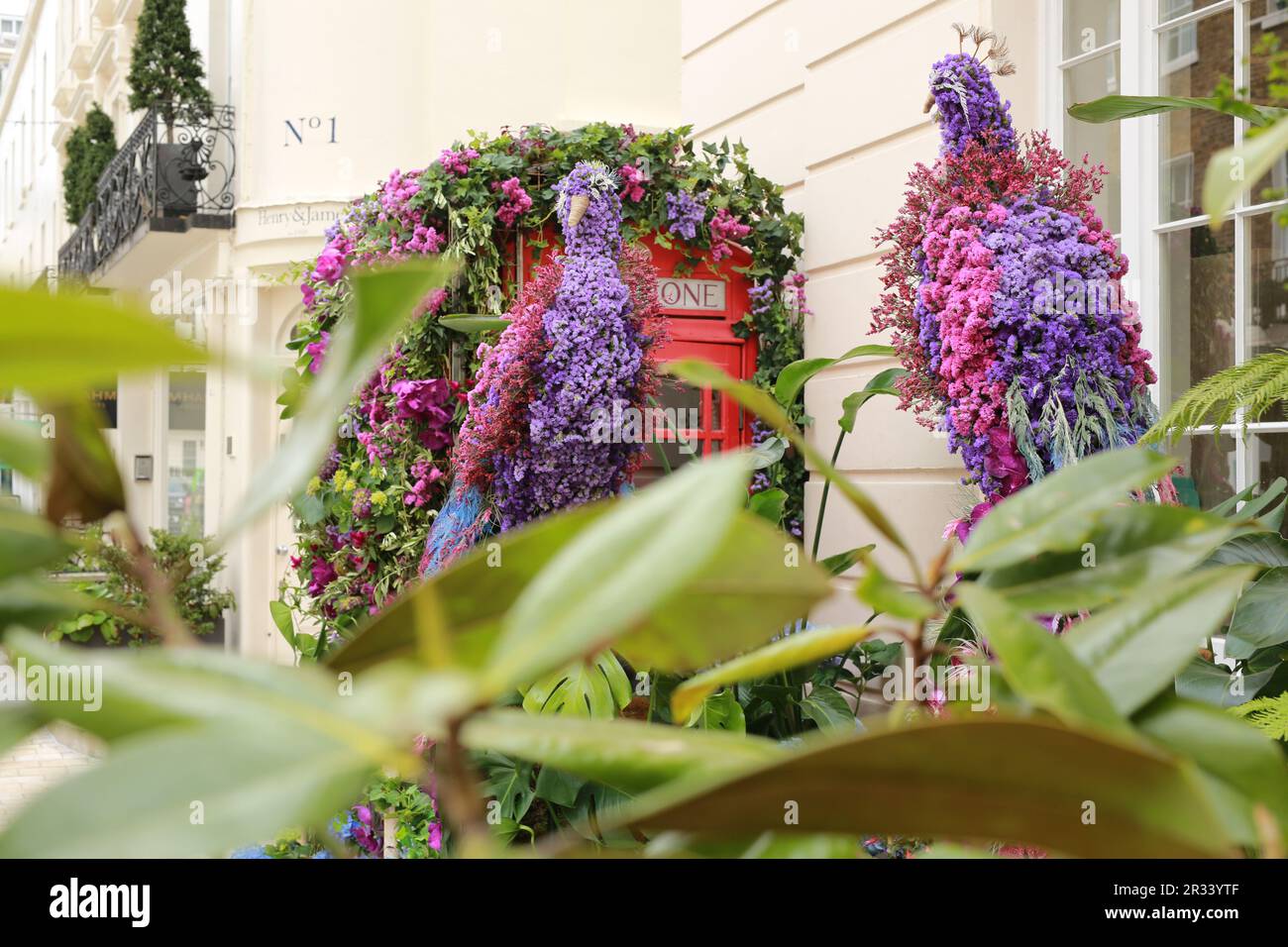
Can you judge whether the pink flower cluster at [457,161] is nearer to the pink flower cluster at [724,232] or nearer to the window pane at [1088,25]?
the pink flower cluster at [724,232]

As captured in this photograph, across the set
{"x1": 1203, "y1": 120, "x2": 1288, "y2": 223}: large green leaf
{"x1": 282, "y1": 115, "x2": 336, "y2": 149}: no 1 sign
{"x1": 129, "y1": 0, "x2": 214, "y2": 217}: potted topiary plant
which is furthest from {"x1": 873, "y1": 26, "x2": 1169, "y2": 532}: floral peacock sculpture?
{"x1": 129, "y1": 0, "x2": 214, "y2": 217}: potted topiary plant

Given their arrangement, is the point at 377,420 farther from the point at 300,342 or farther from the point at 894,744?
the point at 894,744

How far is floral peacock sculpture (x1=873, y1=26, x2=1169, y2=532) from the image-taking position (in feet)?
8.58

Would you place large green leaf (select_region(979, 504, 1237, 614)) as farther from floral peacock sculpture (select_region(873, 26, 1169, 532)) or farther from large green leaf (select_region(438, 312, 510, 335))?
large green leaf (select_region(438, 312, 510, 335))

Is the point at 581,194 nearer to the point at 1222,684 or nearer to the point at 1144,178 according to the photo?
the point at 1144,178

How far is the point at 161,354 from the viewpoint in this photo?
246mm

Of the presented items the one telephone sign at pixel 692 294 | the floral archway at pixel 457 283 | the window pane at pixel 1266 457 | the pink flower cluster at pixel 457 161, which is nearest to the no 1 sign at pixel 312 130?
the floral archway at pixel 457 283

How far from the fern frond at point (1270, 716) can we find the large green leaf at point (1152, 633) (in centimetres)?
136

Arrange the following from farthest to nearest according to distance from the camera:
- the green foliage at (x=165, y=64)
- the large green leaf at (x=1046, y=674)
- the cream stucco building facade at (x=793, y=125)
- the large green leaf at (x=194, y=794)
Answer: the green foliage at (x=165, y=64) → the cream stucco building facade at (x=793, y=125) → the large green leaf at (x=1046, y=674) → the large green leaf at (x=194, y=794)

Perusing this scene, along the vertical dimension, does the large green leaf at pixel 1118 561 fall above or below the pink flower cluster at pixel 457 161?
below

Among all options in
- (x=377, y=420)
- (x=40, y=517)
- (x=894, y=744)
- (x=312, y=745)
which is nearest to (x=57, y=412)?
(x=40, y=517)

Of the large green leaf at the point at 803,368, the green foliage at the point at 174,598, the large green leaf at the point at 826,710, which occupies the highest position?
the large green leaf at the point at 803,368

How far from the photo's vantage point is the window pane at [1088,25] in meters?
3.30

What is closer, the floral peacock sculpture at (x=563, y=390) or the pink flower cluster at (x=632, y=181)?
the floral peacock sculpture at (x=563, y=390)
